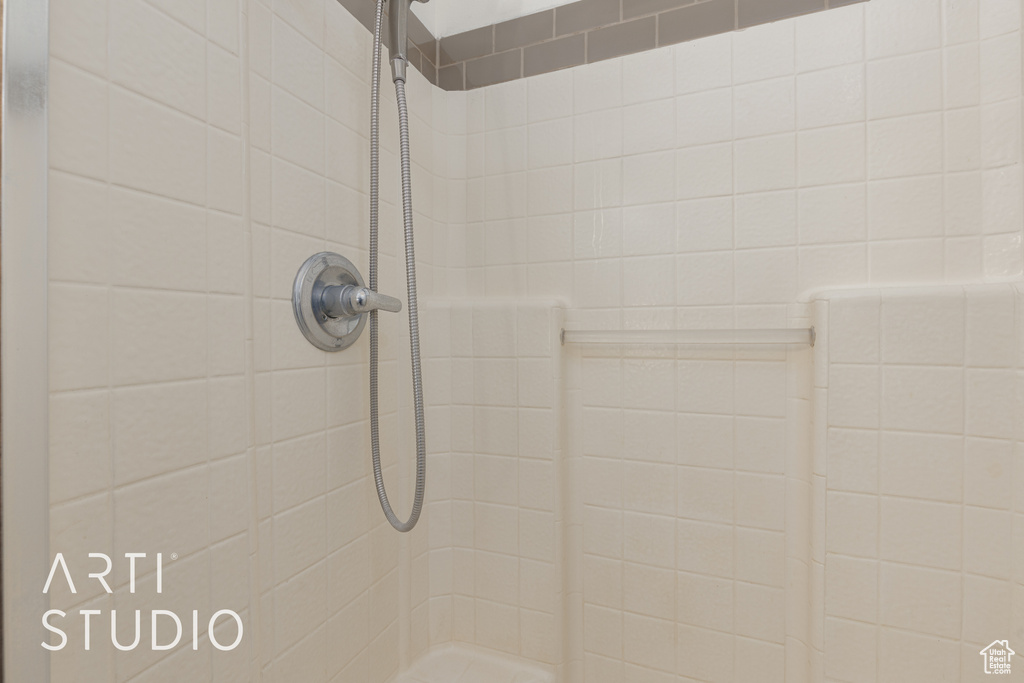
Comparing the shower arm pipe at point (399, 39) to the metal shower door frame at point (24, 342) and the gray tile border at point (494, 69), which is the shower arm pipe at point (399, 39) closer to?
the gray tile border at point (494, 69)

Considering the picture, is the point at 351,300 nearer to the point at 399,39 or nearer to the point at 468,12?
the point at 399,39

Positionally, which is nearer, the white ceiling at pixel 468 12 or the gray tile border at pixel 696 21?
the gray tile border at pixel 696 21

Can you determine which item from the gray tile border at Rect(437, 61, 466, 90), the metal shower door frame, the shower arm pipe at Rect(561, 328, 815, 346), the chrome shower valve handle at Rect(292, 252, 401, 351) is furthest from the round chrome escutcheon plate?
the gray tile border at Rect(437, 61, 466, 90)

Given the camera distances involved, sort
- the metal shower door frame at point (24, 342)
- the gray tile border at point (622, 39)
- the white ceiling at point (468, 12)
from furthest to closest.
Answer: the white ceiling at point (468, 12), the gray tile border at point (622, 39), the metal shower door frame at point (24, 342)

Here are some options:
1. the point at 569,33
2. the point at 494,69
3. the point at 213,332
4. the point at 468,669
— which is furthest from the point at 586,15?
the point at 468,669

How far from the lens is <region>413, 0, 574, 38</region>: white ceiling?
1.17 meters

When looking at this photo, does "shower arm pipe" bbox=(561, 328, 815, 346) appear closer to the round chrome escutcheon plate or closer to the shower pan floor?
the round chrome escutcheon plate

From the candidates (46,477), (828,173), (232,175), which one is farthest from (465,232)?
(46,477)

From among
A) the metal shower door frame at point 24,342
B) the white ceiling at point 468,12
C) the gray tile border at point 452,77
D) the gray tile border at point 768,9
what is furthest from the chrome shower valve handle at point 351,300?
the gray tile border at point 768,9

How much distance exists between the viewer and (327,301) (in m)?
0.84

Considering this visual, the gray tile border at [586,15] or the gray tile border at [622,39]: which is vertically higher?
the gray tile border at [586,15]

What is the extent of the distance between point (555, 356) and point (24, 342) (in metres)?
0.84

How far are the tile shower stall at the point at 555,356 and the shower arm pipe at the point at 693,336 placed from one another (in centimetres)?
2

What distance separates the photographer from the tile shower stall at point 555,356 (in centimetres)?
59
